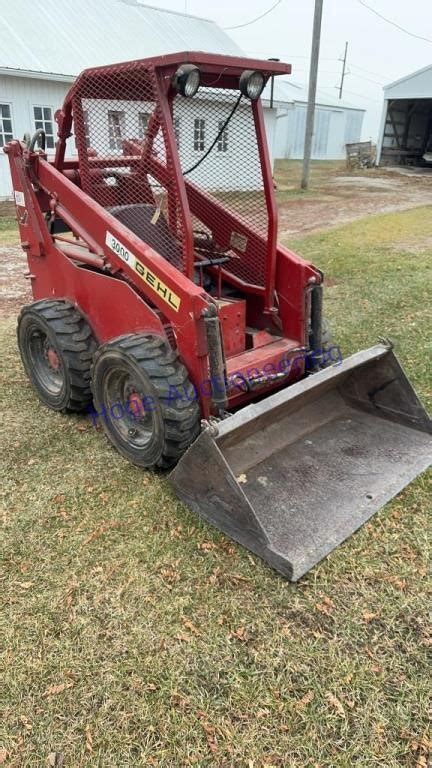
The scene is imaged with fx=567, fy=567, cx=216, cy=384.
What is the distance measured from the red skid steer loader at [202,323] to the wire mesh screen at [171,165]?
0.04 ft

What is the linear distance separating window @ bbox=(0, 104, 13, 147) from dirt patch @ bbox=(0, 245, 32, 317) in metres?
4.74

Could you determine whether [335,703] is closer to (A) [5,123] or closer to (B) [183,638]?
(B) [183,638]

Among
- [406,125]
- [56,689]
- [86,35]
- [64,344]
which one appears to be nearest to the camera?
[56,689]

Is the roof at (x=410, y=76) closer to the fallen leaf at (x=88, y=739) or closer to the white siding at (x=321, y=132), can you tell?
the white siding at (x=321, y=132)

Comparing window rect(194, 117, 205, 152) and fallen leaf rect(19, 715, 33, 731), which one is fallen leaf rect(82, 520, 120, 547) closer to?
fallen leaf rect(19, 715, 33, 731)

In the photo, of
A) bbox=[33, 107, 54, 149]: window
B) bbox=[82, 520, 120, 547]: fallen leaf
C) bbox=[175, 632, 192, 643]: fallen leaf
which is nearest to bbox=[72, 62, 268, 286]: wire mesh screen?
bbox=[82, 520, 120, 547]: fallen leaf

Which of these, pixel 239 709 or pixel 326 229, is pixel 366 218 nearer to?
pixel 326 229

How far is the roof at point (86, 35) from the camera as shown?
12828 mm

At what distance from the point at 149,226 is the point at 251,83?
0.98 m

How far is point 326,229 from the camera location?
11.0 meters

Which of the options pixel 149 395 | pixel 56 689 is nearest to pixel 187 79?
pixel 149 395

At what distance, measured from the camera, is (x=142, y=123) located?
11.0ft

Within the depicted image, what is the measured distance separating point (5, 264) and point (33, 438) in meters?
5.25

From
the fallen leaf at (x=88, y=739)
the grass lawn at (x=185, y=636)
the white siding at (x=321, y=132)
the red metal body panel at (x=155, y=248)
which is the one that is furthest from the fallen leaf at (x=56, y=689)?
the white siding at (x=321, y=132)
